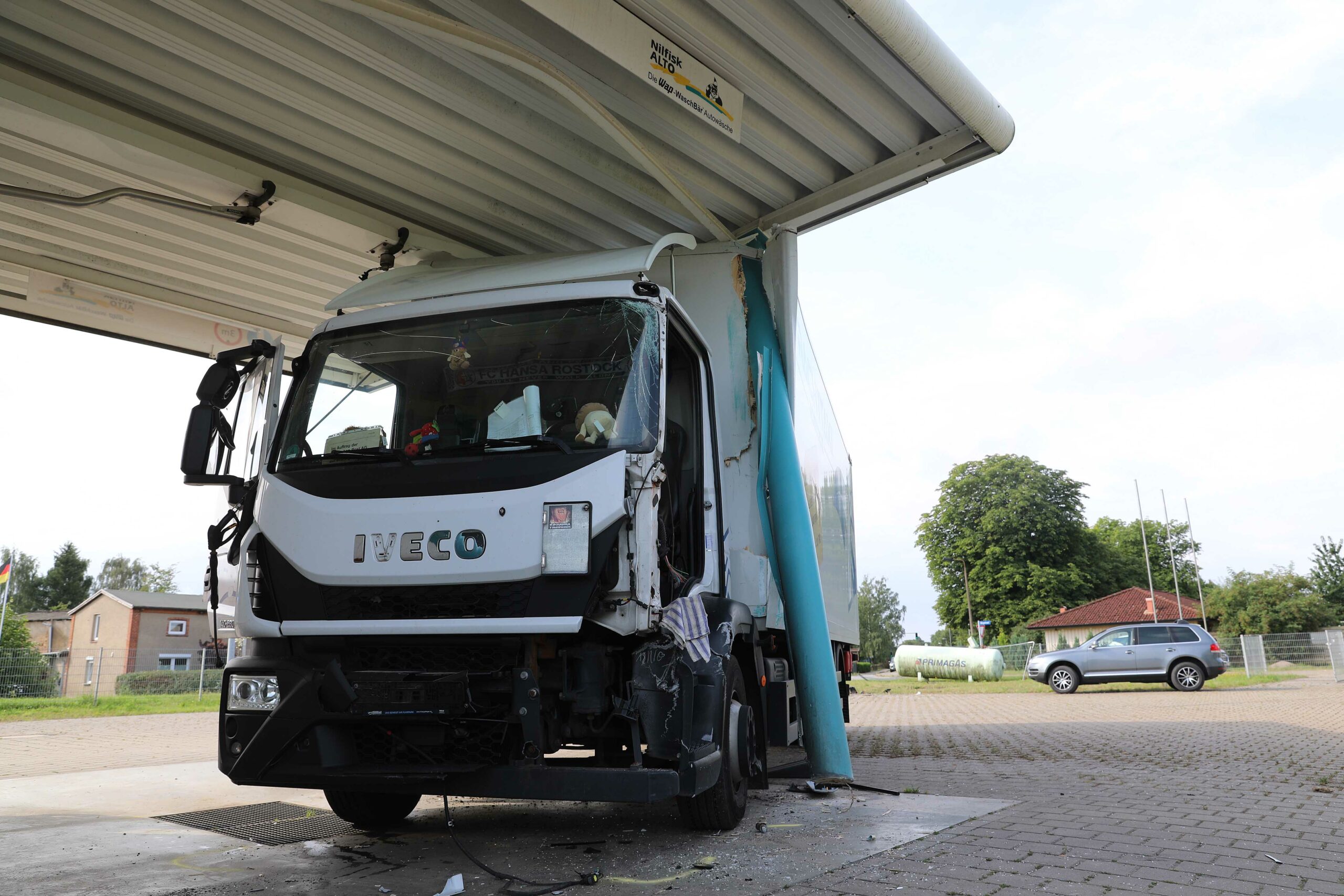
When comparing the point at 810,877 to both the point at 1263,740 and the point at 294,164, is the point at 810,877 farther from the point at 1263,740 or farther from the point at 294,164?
the point at 1263,740

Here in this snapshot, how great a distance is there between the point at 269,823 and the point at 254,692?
7.23 feet

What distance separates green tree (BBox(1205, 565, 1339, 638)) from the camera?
4028cm

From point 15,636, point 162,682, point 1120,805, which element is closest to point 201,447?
point 1120,805

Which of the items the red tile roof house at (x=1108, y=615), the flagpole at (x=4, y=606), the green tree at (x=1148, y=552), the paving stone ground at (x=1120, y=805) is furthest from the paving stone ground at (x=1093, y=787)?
the green tree at (x=1148, y=552)

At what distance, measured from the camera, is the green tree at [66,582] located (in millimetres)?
70500

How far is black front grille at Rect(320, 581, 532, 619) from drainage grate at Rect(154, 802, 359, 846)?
6.41 feet

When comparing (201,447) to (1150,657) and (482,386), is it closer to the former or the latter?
(482,386)

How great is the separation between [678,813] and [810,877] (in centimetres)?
123

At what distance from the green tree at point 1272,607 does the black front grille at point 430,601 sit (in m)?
43.6

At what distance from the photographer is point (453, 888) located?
12.0 feet

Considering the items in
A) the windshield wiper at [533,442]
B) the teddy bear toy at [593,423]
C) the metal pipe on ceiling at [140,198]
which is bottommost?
the windshield wiper at [533,442]

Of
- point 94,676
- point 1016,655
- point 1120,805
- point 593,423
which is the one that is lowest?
point 1016,655

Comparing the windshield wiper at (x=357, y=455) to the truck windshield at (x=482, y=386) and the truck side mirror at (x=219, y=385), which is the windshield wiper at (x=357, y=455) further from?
the truck side mirror at (x=219, y=385)

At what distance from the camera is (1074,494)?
5394cm
